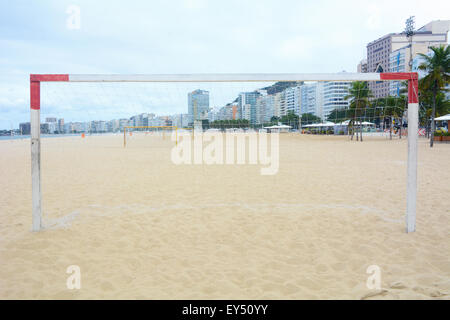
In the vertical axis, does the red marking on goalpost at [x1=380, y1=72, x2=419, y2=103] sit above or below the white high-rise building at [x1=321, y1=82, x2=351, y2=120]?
below

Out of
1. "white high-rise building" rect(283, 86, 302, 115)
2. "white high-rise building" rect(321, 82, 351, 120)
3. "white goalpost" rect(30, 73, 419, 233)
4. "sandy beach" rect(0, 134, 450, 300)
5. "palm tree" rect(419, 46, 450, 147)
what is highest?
"white high-rise building" rect(321, 82, 351, 120)

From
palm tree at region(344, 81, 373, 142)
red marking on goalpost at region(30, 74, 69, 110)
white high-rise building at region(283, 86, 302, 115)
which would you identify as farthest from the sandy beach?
palm tree at region(344, 81, 373, 142)

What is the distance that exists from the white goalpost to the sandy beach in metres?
0.42

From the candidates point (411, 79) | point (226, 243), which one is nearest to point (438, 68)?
point (411, 79)

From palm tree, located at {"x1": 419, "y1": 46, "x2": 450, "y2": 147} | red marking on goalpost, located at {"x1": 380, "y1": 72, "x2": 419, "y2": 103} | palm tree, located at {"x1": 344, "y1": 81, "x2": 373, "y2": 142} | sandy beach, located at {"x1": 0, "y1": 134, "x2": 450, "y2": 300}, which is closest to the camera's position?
sandy beach, located at {"x1": 0, "y1": 134, "x2": 450, "y2": 300}

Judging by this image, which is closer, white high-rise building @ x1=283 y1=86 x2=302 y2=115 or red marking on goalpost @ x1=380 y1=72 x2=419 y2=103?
red marking on goalpost @ x1=380 y1=72 x2=419 y2=103

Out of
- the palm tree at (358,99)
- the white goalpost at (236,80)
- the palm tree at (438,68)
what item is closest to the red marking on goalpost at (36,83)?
the white goalpost at (236,80)

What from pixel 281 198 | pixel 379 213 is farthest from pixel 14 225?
pixel 379 213

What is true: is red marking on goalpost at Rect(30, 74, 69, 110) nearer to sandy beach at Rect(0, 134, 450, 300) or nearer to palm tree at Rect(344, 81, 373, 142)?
sandy beach at Rect(0, 134, 450, 300)

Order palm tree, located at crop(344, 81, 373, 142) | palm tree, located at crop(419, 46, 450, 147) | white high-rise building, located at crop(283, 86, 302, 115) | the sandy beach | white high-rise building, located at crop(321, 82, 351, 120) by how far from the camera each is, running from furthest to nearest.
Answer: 1. white high-rise building, located at crop(321, 82, 351, 120)
2. palm tree, located at crop(344, 81, 373, 142)
3. palm tree, located at crop(419, 46, 450, 147)
4. white high-rise building, located at crop(283, 86, 302, 115)
5. the sandy beach

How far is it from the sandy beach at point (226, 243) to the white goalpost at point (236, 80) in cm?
42

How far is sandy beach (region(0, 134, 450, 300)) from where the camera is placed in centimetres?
261

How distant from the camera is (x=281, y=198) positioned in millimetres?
5926
